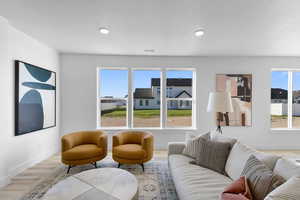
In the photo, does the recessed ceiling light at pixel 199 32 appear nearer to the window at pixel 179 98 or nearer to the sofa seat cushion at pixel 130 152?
the window at pixel 179 98

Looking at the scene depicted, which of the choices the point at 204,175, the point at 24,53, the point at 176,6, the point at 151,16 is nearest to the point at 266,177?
the point at 204,175

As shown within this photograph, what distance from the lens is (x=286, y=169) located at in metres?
1.28

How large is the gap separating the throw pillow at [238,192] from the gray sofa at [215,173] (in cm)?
20

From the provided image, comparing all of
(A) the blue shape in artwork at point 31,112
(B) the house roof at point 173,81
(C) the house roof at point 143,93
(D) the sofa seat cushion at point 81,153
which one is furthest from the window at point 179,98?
(A) the blue shape in artwork at point 31,112

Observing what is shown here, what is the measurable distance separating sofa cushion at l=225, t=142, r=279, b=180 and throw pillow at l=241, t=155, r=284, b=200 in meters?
0.21

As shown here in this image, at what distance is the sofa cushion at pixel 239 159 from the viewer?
152cm

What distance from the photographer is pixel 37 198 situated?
2059mm

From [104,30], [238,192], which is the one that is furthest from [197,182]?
[104,30]

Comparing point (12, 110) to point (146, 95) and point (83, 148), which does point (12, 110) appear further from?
point (146, 95)

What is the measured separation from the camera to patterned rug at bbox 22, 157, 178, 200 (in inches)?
83.7

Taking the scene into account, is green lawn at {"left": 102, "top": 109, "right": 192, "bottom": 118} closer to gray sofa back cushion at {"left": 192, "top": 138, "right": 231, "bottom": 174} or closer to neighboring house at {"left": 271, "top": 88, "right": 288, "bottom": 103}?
gray sofa back cushion at {"left": 192, "top": 138, "right": 231, "bottom": 174}

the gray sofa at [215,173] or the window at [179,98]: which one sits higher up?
the window at [179,98]

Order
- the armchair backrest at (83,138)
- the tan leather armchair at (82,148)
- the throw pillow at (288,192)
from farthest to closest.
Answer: the armchair backrest at (83,138) < the tan leather armchair at (82,148) < the throw pillow at (288,192)

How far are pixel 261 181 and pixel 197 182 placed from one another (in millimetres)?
623
